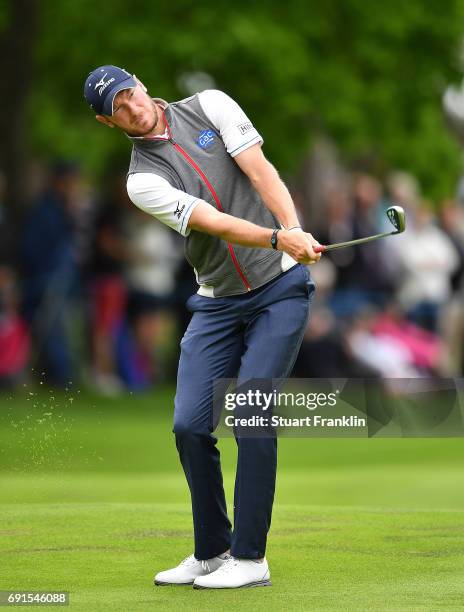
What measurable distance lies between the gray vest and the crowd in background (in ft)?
28.9

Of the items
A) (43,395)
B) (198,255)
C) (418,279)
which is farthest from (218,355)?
(418,279)

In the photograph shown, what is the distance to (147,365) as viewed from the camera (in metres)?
17.9

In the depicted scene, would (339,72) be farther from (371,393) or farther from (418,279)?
(371,393)

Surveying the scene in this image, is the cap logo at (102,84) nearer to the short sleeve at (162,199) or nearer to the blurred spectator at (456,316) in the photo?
the short sleeve at (162,199)

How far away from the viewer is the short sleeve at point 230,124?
6824 mm

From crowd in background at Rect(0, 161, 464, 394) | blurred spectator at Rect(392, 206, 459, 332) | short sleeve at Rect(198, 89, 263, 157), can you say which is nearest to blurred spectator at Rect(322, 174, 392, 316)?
crowd in background at Rect(0, 161, 464, 394)

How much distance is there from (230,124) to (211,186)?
0.97 feet

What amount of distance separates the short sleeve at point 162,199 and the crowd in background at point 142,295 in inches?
354

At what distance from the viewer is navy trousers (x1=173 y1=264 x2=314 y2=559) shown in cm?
683

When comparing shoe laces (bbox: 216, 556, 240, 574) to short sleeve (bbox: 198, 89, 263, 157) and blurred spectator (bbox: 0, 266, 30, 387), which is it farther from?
blurred spectator (bbox: 0, 266, 30, 387)

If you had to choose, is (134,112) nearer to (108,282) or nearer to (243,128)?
(243,128)

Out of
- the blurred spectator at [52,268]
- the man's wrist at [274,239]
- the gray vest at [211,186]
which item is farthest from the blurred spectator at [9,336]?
the man's wrist at [274,239]

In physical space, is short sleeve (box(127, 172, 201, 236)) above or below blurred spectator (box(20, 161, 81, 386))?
above

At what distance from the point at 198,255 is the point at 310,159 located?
79.3 feet
